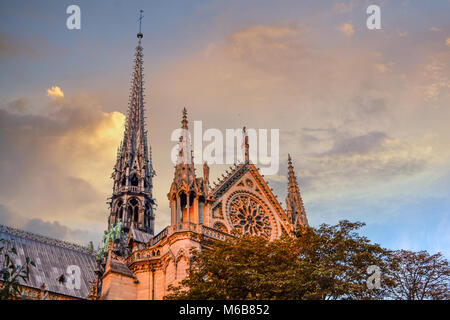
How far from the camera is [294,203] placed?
46.0m

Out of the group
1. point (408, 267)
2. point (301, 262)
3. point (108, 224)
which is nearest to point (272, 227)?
point (408, 267)

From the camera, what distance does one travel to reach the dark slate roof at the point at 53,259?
147 feet

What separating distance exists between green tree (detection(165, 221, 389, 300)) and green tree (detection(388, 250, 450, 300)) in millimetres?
2823

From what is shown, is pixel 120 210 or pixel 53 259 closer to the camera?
pixel 53 259

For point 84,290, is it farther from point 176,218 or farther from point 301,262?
point 301,262

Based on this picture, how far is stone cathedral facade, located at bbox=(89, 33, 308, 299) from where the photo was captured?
3194 centimetres

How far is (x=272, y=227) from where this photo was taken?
40812 millimetres

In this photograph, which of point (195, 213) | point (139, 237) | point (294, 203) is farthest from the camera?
point (294, 203)

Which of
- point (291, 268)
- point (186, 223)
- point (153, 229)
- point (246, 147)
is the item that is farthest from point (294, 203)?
point (291, 268)

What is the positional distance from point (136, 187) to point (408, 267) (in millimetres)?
38416

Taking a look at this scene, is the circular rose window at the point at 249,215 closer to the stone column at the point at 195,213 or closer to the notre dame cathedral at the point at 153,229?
the notre dame cathedral at the point at 153,229

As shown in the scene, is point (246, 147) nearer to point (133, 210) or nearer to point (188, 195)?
point (188, 195)

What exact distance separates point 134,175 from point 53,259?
54.1 feet
